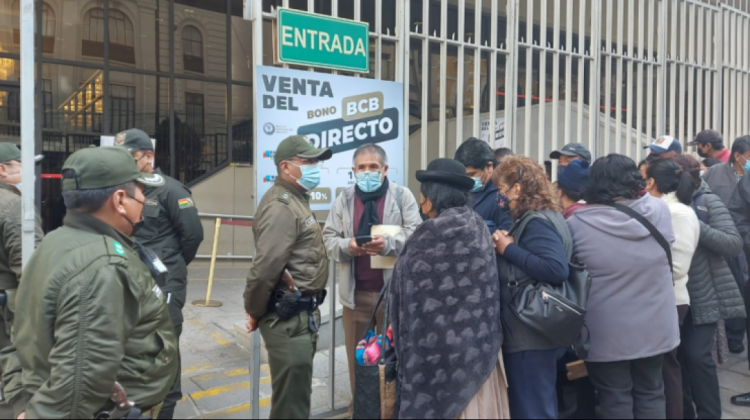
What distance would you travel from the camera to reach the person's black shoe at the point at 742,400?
4.16 m

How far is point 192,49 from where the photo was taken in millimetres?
9719

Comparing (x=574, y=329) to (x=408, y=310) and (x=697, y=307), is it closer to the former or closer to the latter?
(x=408, y=310)

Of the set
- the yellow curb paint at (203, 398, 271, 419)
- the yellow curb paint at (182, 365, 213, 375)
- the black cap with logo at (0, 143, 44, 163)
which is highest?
the black cap with logo at (0, 143, 44, 163)

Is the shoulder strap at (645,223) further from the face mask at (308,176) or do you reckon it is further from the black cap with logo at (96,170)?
the black cap with logo at (96,170)

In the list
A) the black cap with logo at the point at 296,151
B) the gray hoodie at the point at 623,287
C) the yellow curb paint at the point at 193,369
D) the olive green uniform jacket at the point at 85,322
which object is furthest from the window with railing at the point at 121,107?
the gray hoodie at the point at 623,287

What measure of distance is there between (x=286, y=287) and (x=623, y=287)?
6.07 feet

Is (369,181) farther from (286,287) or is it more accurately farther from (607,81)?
(607,81)

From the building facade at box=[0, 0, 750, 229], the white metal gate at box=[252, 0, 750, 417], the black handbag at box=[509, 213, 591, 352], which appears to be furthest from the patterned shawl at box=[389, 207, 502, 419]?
the building facade at box=[0, 0, 750, 229]

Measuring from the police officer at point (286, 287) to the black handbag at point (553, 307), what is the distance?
1153 millimetres

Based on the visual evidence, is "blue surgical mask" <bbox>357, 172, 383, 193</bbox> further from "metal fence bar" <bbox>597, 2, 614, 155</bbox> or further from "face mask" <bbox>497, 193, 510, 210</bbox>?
"metal fence bar" <bbox>597, 2, 614, 155</bbox>

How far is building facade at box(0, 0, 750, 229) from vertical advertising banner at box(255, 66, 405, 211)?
3.45 feet

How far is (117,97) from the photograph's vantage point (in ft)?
29.6

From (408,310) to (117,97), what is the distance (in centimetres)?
797

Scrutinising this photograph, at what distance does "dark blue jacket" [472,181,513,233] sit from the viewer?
3.60 meters
